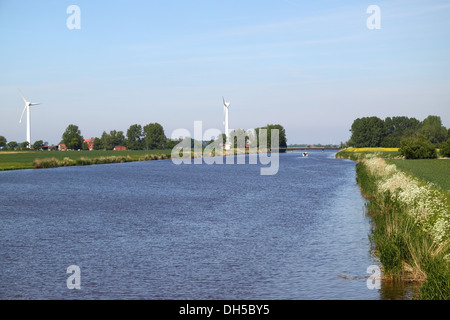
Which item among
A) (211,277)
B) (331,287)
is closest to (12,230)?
(211,277)

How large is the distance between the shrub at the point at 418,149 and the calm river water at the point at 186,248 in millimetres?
53048

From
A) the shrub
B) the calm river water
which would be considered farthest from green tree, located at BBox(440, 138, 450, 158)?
the calm river water

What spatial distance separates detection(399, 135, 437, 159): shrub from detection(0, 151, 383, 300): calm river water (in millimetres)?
53048

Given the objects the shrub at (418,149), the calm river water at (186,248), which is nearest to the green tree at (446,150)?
the shrub at (418,149)

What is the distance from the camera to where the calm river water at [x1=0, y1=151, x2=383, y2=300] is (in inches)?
590

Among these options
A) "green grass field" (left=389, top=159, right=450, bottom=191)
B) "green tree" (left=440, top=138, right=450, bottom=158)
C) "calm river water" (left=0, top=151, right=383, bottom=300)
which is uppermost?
"green tree" (left=440, top=138, right=450, bottom=158)

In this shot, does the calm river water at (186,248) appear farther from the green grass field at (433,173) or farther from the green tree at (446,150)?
the green tree at (446,150)

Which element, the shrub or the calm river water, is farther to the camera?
the shrub

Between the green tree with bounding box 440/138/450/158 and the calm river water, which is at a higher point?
the green tree with bounding box 440/138/450/158

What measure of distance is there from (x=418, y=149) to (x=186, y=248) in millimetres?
75201

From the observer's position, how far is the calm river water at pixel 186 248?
1498cm

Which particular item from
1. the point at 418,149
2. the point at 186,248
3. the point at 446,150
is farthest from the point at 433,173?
the point at 446,150

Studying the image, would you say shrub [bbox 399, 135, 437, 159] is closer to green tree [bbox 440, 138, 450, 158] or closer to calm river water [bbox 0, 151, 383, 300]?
green tree [bbox 440, 138, 450, 158]
